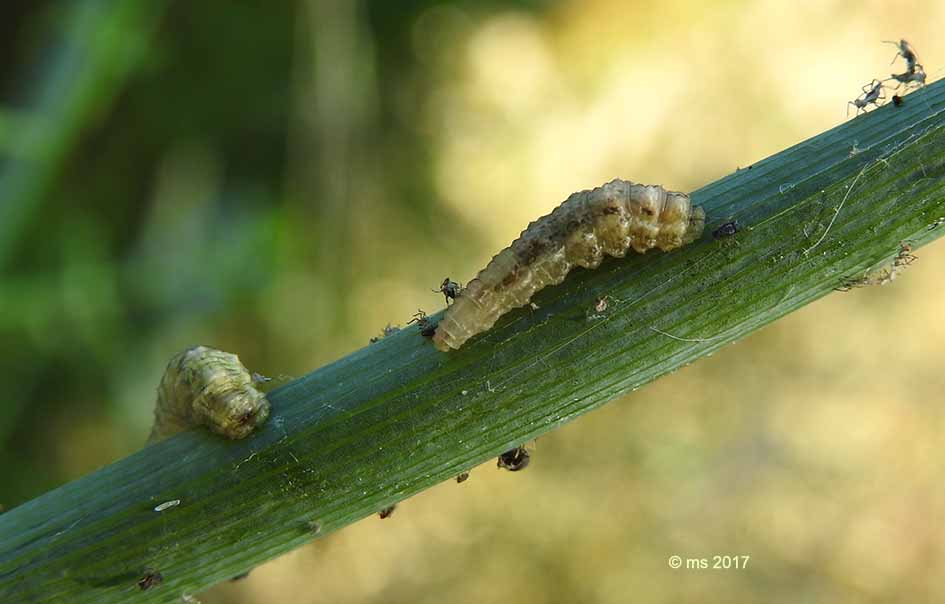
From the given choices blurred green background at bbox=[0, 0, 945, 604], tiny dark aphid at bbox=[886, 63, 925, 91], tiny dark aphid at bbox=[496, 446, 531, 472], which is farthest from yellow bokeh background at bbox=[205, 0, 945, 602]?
tiny dark aphid at bbox=[886, 63, 925, 91]

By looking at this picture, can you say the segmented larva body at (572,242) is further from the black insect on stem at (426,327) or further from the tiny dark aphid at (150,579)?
the tiny dark aphid at (150,579)

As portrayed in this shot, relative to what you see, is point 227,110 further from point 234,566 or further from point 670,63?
point 234,566

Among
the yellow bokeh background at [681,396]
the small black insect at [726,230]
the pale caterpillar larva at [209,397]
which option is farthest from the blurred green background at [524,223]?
the small black insect at [726,230]

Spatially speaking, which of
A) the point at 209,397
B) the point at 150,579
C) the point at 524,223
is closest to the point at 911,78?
the point at 209,397

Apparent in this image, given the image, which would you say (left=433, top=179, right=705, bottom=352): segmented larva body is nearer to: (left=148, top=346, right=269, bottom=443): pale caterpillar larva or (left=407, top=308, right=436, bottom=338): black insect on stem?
(left=407, top=308, right=436, bottom=338): black insect on stem

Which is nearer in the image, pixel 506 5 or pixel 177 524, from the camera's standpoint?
pixel 177 524

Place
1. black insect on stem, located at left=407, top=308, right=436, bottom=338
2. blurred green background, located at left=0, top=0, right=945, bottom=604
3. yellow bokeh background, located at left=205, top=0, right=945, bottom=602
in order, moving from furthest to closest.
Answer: yellow bokeh background, located at left=205, top=0, right=945, bottom=602
blurred green background, located at left=0, top=0, right=945, bottom=604
black insect on stem, located at left=407, top=308, right=436, bottom=338

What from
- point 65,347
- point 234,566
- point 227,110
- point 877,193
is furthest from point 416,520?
point 877,193
